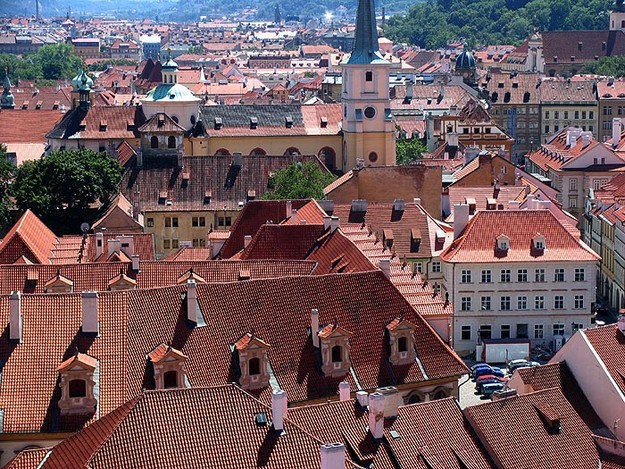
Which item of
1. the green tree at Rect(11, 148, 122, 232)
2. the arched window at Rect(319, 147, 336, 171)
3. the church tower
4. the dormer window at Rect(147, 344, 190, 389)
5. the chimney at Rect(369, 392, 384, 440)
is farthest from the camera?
the arched window at Rect(319, 147, 336, 171)

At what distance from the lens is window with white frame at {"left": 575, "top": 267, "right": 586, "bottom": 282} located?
8569cm

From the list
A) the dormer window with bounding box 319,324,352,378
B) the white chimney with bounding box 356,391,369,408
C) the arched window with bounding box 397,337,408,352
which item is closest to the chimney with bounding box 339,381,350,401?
the white chimney with bounding box 356,391,369,408

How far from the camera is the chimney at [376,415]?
49.3 metres

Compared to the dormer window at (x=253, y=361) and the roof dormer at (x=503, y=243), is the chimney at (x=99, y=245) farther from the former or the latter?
the dormer window at (x=253, y=361)

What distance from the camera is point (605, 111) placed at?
6973 inches

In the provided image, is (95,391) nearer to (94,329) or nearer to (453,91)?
(94,329)

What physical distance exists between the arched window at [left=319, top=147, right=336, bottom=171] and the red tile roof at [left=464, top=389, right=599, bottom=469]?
254 feet

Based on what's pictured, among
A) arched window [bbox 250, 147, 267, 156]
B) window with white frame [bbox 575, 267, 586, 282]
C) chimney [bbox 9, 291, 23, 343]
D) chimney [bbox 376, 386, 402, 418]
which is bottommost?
window with white frame [bbox 575, 267, 586, 282]

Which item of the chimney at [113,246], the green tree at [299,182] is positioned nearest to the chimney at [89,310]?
the chimney at [113,246]

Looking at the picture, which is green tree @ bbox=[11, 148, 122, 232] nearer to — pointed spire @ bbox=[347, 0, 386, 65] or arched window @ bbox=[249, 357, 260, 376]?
pointed spire @ bbox=[347, 0, 386, 65]

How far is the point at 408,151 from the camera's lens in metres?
142

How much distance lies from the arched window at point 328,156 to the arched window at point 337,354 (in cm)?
7496

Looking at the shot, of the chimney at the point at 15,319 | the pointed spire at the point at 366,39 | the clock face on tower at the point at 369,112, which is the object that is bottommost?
the chimney at the point at 15,319

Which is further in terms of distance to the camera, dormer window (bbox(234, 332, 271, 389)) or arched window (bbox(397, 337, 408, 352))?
arched window (bbox(397, 337, 408, 352))
